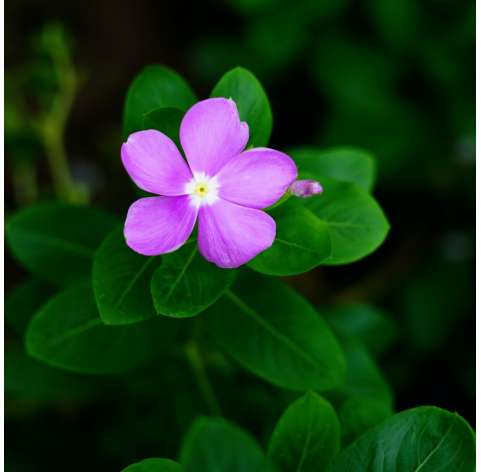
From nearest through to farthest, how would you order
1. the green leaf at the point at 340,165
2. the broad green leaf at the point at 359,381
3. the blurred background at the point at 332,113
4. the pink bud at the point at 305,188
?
1. the pink bud at the point at 305,188
2. the green leaf at the point at 340,165
3. the broad green leaf at the point at 359,381
4. the blurred background at the point at 332,113

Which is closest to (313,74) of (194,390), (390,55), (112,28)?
(390,55)

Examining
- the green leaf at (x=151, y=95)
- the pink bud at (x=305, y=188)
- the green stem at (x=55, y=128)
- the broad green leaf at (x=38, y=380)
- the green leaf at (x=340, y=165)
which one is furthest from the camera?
the green stem at (x=55, y=128)

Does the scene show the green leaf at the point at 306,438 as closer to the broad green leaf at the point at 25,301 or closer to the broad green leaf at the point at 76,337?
the broad green leaf at the point at 76,337

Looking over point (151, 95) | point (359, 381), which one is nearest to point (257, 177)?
point (151, 95)

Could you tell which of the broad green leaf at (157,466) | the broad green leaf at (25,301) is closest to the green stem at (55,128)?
the broad green leaf at (25,301)

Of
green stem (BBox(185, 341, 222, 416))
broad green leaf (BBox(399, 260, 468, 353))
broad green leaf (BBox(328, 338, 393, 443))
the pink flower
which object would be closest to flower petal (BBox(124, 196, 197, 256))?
the pink flower

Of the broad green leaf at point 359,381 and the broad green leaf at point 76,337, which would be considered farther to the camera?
the broad green leaf at point 359,381

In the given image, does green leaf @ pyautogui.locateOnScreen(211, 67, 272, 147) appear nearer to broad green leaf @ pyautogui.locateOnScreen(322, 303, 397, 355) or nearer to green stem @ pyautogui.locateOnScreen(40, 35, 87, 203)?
broad green leaf @ pyautogui.locateOnScreen(322, 303, 397, 355)

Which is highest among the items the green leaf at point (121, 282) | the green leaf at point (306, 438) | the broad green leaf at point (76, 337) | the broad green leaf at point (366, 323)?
the green leaf at point (121, 282)
